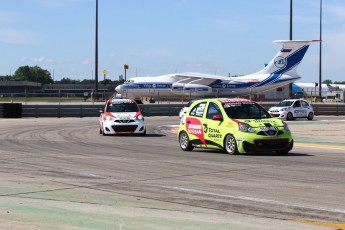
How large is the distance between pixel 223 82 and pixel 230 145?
53006 millimetres

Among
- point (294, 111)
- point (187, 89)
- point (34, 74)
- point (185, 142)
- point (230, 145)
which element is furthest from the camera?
point (34, 74)

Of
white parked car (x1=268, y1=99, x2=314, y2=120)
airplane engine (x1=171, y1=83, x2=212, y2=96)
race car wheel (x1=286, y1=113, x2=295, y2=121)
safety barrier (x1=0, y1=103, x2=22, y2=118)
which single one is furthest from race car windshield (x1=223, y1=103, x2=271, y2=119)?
airplane engine (x1=171, y1=83, x2=212, y2=96)

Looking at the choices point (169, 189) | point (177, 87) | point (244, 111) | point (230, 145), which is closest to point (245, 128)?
point (230, 145)

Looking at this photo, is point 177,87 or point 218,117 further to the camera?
point 177,87

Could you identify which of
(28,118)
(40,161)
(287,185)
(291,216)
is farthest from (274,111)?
(291,216)

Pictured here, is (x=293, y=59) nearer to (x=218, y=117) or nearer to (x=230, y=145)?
(x=218, y=117)

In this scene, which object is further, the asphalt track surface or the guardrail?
the guardrail

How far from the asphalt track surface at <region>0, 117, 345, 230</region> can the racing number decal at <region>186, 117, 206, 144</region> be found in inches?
24.0

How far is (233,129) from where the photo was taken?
16375 millimetres

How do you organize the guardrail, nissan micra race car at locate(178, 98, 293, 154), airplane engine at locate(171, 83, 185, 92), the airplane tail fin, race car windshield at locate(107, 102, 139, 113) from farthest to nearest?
the airplane tail fin, airplane engine at locate(171, 83, 185, 92), the guardrail, race car windshield at locate(107, 102, 139, 113), nissan micra race car at locate(178, 98, 293, 154)

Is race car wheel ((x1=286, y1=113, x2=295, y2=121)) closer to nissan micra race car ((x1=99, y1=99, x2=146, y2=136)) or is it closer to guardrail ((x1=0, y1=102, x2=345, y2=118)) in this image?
guardrail ((x1=0, y1=102, x2=345, y2=118))

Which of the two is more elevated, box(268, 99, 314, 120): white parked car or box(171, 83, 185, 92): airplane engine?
box(171, 83, 185, 92): airplane engine

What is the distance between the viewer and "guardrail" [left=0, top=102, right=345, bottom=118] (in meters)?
41.3

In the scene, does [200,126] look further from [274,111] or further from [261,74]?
[261,74]
